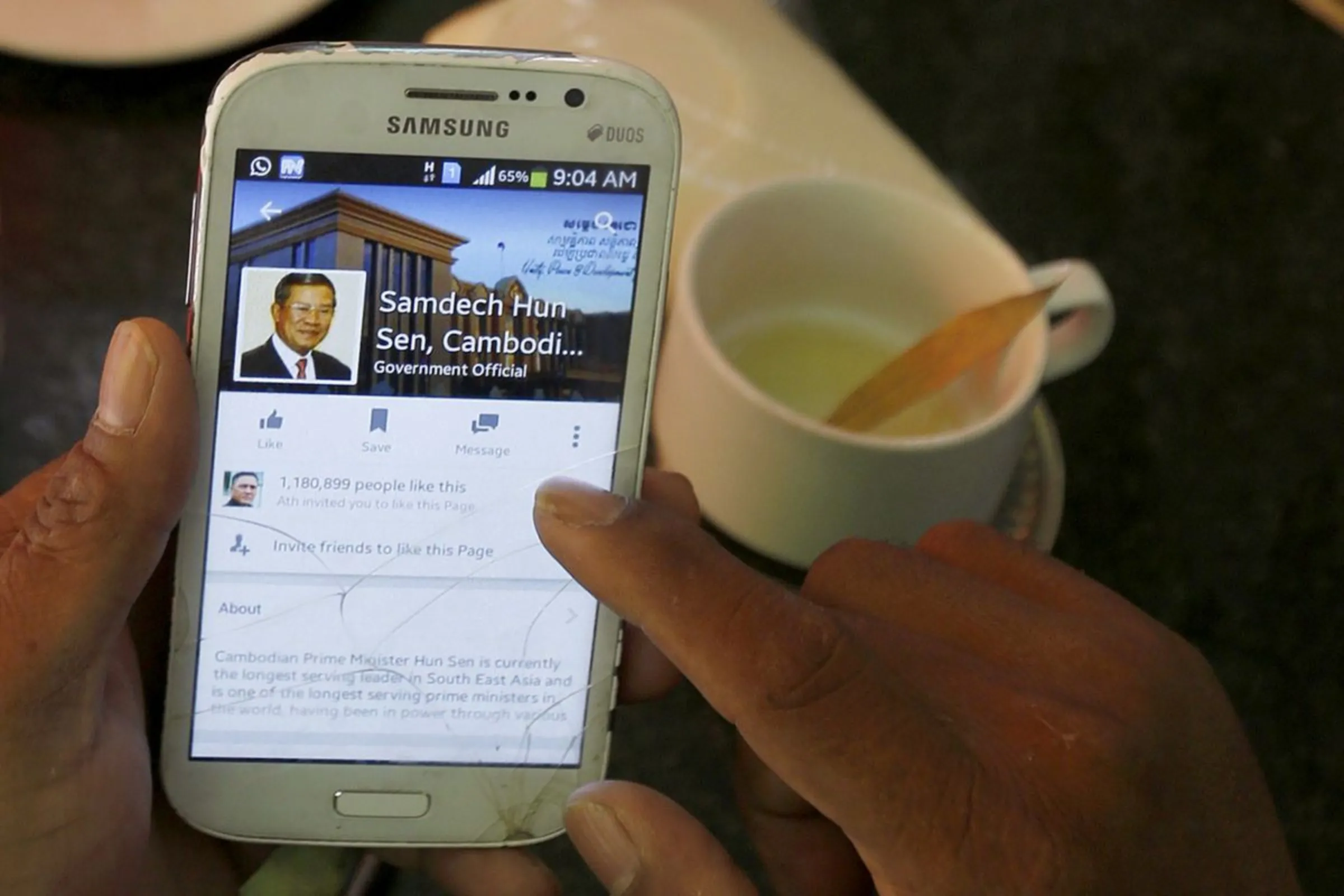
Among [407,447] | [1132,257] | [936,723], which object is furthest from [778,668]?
[1132,257]

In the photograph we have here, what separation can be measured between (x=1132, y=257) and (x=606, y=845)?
37 centimetres

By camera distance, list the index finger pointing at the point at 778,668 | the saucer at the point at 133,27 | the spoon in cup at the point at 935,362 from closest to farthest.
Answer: the index finger pointing at the point at 778,668 < the spoon in cup at the point at 935,362 < the saucer at the point at 133,27

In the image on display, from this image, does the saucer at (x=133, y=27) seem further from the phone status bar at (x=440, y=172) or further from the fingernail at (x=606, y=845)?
the fingernail at (x=606, y=845)

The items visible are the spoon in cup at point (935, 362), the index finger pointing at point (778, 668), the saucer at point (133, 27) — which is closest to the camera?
the index finger pointing at point (778, 668)

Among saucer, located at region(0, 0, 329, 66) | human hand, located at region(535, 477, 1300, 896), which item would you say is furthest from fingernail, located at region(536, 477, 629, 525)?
saucer, located at region(0, 0, 329, 66)

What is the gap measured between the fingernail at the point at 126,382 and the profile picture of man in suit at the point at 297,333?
0.03 metres

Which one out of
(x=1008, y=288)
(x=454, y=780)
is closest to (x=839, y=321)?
(x=1008, y=288)

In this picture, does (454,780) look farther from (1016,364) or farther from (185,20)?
(185,20)

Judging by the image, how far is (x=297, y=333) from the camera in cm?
32

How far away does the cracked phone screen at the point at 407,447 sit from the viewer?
0.32 m

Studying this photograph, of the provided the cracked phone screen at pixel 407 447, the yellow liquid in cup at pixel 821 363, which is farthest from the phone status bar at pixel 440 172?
the yellow liquid in cup at pixel 821 363

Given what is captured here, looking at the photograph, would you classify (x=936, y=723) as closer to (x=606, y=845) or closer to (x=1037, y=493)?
(x=606, y=845)

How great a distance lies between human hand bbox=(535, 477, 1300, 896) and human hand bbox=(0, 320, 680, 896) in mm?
106

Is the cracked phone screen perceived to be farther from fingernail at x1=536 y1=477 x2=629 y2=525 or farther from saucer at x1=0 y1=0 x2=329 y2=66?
saucer at x1=0 y1=0 x2=329 y2=66
